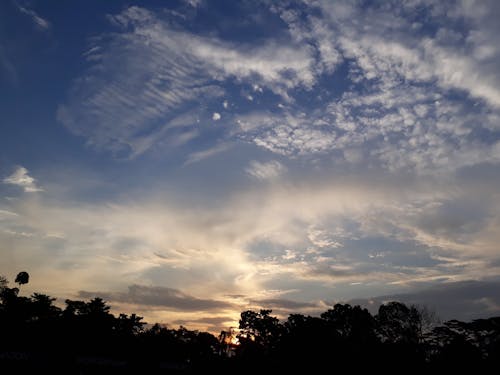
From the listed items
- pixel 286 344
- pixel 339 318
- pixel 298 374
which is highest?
pixel 339 318

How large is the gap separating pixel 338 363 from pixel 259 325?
124 ft

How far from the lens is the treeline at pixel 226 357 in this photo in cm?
3241

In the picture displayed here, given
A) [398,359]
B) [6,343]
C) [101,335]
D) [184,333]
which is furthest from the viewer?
[184,333]

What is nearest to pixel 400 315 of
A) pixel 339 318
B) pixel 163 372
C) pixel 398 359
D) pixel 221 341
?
pixel 339 318

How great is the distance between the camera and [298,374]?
146ft

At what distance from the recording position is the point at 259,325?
7844 centimetres

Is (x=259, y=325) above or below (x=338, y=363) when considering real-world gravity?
above

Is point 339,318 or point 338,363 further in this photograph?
point 339,318

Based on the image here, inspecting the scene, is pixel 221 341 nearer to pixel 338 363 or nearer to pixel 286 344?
pixel 286 344

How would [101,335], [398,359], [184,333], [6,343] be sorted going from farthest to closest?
[184,333] → [101,335] → [398,359] → [6,343]

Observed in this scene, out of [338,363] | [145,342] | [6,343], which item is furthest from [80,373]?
[338,363]

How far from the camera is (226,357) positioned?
51031 mm

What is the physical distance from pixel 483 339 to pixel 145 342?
159 ft

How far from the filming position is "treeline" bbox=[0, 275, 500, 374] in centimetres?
3241
